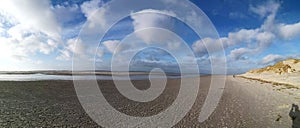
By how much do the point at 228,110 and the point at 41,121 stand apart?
43.7 ft

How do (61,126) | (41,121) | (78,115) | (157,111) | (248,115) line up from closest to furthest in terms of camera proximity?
(61,126) < (41,121) < (78,115) < (248,115) < (157,111)

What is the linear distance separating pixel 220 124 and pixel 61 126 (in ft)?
30.1

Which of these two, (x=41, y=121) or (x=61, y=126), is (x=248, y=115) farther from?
(x=41, y=121)

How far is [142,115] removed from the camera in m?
14.4

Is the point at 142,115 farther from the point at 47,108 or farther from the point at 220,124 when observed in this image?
the point at 47,108

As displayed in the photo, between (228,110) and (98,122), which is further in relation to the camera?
(228,110)

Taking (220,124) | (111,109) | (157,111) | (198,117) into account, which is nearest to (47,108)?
(111,109)

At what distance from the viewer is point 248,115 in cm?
1476

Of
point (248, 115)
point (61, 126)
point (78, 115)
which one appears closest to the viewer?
point (61, 126)

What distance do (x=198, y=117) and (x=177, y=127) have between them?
9.63ft

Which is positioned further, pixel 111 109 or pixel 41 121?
pixel 111 109

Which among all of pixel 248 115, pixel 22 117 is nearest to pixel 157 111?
pixel 248 115

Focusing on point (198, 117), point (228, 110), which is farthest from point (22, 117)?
point (228, 110)

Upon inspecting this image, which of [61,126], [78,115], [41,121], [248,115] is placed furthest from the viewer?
[248,115]
